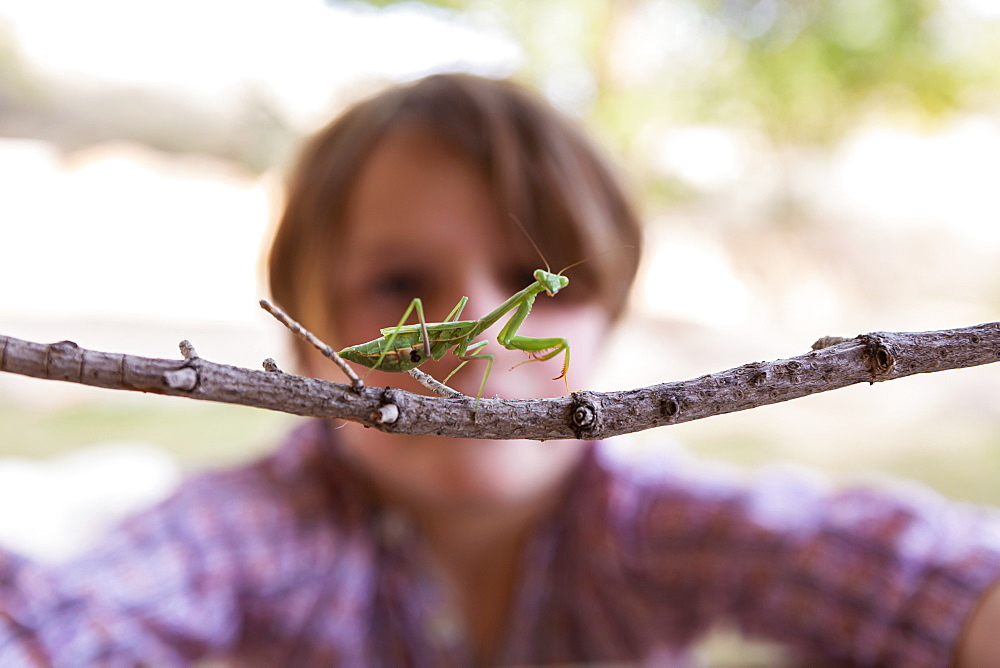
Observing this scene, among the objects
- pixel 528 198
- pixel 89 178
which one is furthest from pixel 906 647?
pixel 89 178

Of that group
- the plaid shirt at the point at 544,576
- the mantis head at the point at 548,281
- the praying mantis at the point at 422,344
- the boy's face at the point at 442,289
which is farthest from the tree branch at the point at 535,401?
the plaid shirt at the point at 544,576

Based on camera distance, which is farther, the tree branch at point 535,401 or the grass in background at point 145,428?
the grass in background at point 145,428

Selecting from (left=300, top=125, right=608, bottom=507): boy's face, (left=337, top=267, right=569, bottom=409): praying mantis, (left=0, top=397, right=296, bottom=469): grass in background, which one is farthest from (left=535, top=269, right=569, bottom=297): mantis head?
(left=0, top=397, right=296, bottom=469): grass in background

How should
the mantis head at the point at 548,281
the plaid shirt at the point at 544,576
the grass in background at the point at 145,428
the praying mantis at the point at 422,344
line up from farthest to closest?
the grass in background at the point at 145,428 < the plaid shirt at the point at 544,576 < the mantis head at the point at 548,281 < the praying mantis at the point at 422,344

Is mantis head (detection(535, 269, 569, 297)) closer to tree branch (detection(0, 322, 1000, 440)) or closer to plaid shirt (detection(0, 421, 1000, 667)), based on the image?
tree branch (detection(0, 322, 1000, 440))

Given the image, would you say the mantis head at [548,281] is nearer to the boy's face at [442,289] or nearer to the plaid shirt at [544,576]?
the boy's face at [442,289]

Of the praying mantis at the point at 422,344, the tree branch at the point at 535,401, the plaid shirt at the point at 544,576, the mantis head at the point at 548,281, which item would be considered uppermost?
the mantis head at the point at 548,281

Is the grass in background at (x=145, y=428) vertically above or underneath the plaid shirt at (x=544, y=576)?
above

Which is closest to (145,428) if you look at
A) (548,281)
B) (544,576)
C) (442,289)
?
(544,576)
